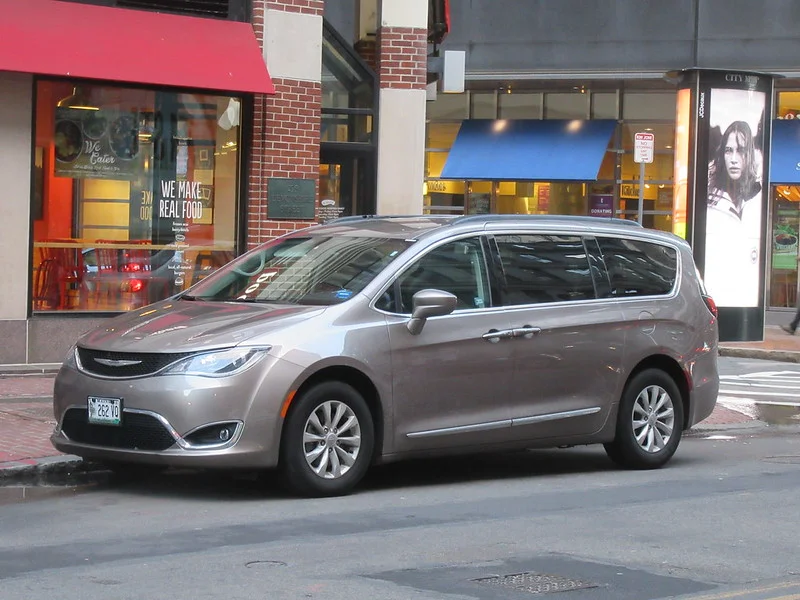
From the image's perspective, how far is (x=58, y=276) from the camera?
50.7ft

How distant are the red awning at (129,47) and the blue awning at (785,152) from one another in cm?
1425

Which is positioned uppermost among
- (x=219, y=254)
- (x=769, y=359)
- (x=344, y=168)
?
(x=344, y=168)

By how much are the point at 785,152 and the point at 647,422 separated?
1810cm

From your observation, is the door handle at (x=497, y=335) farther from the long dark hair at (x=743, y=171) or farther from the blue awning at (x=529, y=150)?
the blue awning at (x=529, y=150)

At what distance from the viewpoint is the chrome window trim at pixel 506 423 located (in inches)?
358

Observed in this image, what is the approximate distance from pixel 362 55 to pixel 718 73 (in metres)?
6.24

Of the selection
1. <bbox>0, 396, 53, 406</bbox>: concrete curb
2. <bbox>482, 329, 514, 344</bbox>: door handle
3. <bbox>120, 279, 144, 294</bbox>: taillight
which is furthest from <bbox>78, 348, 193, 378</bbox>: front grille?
<bbox>120, 279, 144, 294</bbox>: taillight

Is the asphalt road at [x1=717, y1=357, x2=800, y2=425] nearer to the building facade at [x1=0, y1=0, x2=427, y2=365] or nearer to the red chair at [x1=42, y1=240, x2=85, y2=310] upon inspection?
the building facade at [x1=0, y1=0, x2=427, y2=365]

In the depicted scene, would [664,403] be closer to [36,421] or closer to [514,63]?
[36,421]

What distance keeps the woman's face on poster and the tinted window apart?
12.7 m

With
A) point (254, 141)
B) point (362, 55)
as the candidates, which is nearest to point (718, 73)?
point (362, 55)

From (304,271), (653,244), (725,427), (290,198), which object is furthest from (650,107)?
(304,271)

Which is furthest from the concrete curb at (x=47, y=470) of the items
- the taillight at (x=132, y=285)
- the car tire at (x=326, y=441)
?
the taillight at (x=132, y=285)

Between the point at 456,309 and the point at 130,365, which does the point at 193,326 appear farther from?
the point at 456,309
